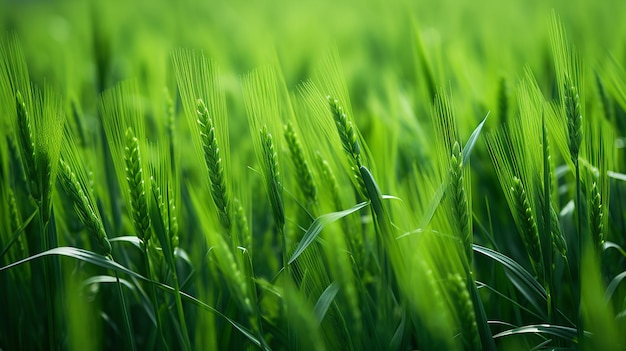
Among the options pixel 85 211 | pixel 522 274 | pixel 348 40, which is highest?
pixel 348 40

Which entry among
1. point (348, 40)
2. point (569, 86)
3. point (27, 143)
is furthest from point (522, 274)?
point (348, 40)

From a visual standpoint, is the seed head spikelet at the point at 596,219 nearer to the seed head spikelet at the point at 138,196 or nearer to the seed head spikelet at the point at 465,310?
the seed head spikelet at the point at 465,310

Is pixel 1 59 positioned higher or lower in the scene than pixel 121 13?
lower

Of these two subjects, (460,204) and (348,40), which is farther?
(348,40)

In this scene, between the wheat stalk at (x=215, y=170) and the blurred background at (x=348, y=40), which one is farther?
the blurred background at (x=348, y=40)

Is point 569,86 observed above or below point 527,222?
above

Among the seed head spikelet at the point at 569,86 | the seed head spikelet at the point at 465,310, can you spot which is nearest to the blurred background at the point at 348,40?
the seed head spikelet at the point at 569,86

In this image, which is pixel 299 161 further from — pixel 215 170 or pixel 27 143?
pixel 27 143

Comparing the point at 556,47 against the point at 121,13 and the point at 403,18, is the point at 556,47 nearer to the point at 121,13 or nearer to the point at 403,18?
the point at 403,18

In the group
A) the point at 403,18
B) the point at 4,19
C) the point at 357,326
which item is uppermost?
the point at 4,19

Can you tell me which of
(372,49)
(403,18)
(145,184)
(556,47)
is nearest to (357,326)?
(145,184)

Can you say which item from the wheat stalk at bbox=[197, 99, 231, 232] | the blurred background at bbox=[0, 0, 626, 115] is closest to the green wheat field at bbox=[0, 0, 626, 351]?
the wheat stalk at bbox=[197, 99, 231, 232]
